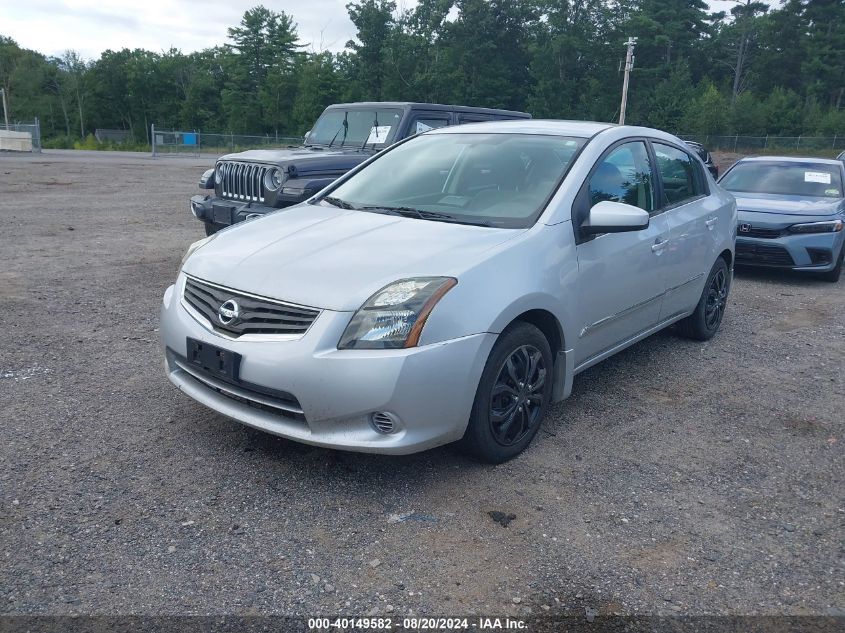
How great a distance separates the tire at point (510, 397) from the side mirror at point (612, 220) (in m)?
0.70

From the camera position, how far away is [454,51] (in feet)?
242

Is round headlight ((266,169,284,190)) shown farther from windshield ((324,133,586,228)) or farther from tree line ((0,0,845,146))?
tree line ((0,0,845,146))

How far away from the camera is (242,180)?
26.1 ft

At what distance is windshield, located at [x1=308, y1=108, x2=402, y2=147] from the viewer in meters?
8.95

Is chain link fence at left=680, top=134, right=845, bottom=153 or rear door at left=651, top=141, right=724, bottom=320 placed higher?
chain link fence at left=680, top=134, right=845, bottom=153

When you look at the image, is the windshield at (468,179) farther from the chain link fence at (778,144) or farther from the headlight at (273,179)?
the chain link fence at (778,144)

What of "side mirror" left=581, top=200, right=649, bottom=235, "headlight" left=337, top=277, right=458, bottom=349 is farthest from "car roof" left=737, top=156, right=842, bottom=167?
"headlight" left=337, top=277, right=458, bottom=349

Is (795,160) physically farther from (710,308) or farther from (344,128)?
(344,128)

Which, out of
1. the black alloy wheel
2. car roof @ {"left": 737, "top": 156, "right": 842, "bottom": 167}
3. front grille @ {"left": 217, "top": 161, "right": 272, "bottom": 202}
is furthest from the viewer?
car roof @ {"left": 737, "top": 156, "right": 842, "bottom": 167}

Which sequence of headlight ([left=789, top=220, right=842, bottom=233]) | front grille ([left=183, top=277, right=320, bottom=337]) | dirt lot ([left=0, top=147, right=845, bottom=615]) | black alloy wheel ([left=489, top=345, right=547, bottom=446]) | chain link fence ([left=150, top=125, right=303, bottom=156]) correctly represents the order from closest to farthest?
dirt lot ([left=0, top=147, right=845, bottom=615]) < front grille ([left=183, top=277, right=320, bottom=337]) < black alloy wheel ([left=489, top=345, right=547, bottom=446]) < headlight ([left=789, top=220, right=842, bottom=233]) < chain link fence ([left=150, top=125, right=303, bottom=156])

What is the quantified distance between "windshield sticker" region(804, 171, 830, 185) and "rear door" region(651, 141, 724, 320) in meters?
4.54

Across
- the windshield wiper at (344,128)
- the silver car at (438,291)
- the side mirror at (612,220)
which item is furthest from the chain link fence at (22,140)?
the side mirror at (612,220)

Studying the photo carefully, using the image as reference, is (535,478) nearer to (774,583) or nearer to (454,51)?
(774,583)

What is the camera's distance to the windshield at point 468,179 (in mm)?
4078
